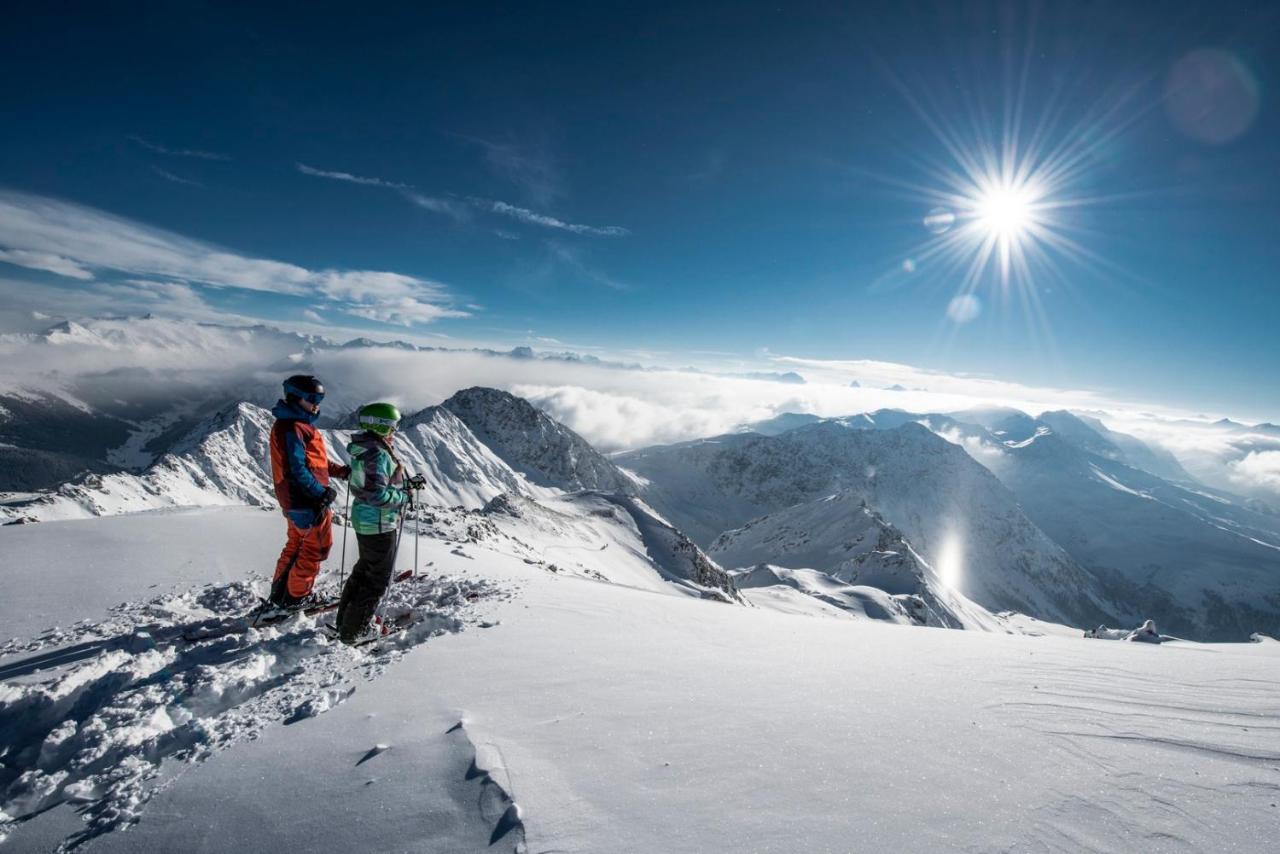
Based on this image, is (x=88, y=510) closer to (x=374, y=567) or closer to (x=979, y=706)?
(x=374, y=567)

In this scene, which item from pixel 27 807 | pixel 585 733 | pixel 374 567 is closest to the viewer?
pixel 27 807

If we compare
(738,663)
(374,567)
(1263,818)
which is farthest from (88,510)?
(1263,818)

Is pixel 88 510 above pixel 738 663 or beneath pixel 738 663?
beneath

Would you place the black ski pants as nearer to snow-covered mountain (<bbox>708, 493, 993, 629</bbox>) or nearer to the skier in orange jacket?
the skier in orange jacket

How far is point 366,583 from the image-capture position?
6594 mm

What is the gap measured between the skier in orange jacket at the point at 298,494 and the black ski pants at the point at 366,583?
1.08 m

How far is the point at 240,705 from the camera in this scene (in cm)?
431

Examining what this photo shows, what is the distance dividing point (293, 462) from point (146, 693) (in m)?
3.39

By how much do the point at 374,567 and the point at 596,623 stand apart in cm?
300

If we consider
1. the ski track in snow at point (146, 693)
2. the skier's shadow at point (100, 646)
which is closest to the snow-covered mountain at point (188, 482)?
the skier's shadow at point (100, 646)

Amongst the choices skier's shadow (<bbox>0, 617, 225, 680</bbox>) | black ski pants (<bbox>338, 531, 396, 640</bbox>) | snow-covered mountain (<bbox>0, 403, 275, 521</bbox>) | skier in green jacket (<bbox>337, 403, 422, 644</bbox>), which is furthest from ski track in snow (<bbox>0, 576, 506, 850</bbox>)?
snow-covered mountain (<bbox>0, 403, 275, 521</bbox>)

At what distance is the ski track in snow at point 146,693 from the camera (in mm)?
3201

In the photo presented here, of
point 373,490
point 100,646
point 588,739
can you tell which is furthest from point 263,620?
point 588,739

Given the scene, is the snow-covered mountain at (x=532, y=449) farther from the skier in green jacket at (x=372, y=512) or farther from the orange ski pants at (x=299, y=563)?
the skier in green jacket at (x=372, y=512)
